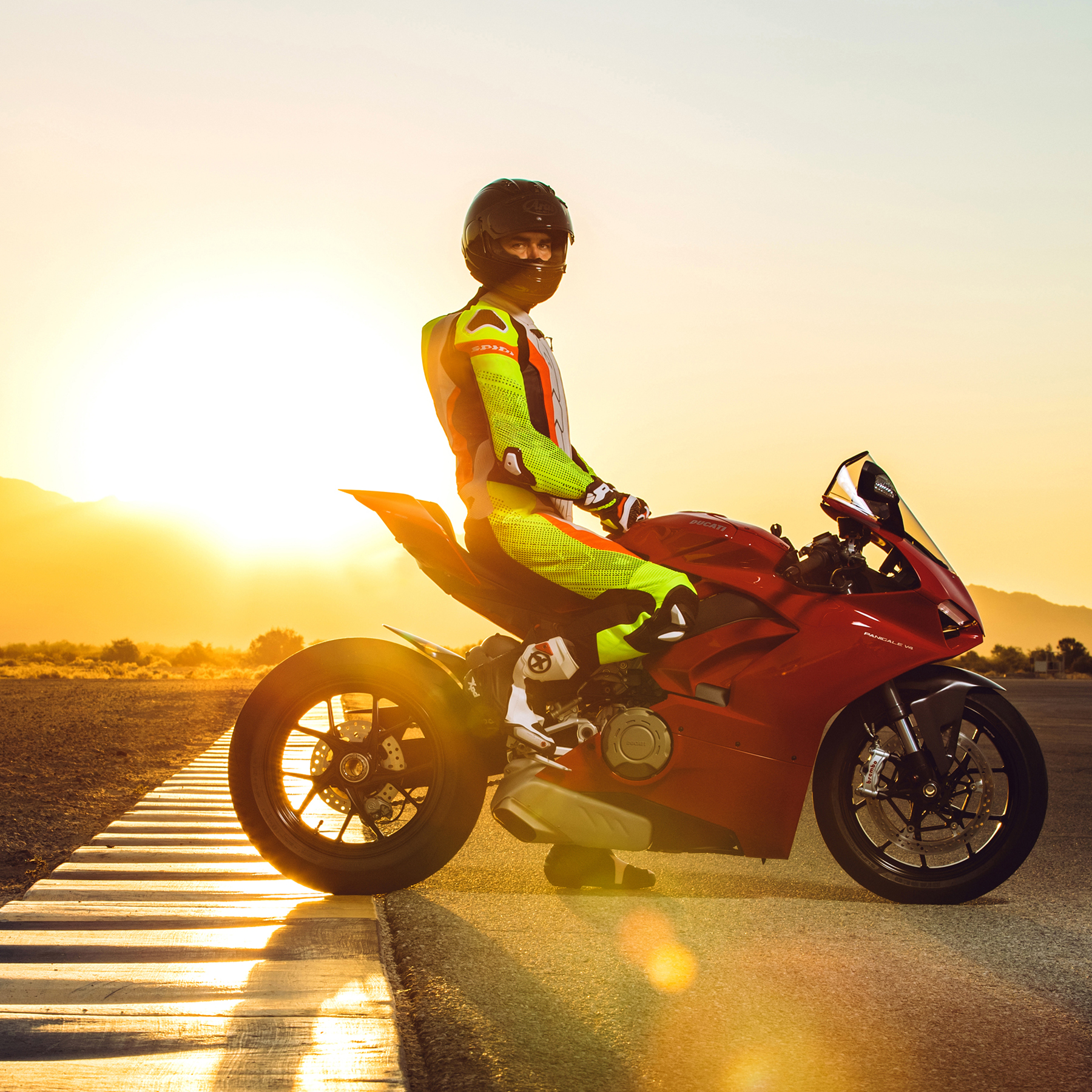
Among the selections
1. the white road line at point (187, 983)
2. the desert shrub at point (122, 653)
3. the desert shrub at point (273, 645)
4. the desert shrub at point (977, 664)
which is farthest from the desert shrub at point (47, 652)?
the white road line at point (187, 983)

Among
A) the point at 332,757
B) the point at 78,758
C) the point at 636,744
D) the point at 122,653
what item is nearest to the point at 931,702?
the point at 636,744

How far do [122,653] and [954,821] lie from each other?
46.6 m

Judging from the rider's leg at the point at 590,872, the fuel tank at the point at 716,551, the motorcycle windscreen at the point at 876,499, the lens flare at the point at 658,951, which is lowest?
the rider's leg at the point at 590,872

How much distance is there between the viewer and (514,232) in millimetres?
4102

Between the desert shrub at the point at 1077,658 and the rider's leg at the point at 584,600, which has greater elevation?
the rider's leg at the point at 584,600

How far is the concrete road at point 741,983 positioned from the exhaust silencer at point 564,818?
24 centimetres

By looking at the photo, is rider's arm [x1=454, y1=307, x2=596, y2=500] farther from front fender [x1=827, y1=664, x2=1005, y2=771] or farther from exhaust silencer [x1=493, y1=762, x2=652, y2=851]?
front fender [x1=827, y1=664, x2=1005, y2=771]

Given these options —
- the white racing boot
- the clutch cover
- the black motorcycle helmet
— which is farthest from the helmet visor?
the clutch cover

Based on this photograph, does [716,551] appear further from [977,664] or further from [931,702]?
[977,664]

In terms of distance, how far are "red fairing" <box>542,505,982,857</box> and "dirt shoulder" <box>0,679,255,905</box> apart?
7.98 feet

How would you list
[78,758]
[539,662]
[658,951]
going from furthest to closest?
[78,758] < [539,662] < [658,951]

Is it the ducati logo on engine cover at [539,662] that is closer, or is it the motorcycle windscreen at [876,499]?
the ducati logo on engine cover at [539,662]

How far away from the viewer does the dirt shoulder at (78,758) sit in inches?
184

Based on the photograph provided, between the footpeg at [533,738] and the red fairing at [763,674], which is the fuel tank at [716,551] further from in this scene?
the footpeg at [533,738]
